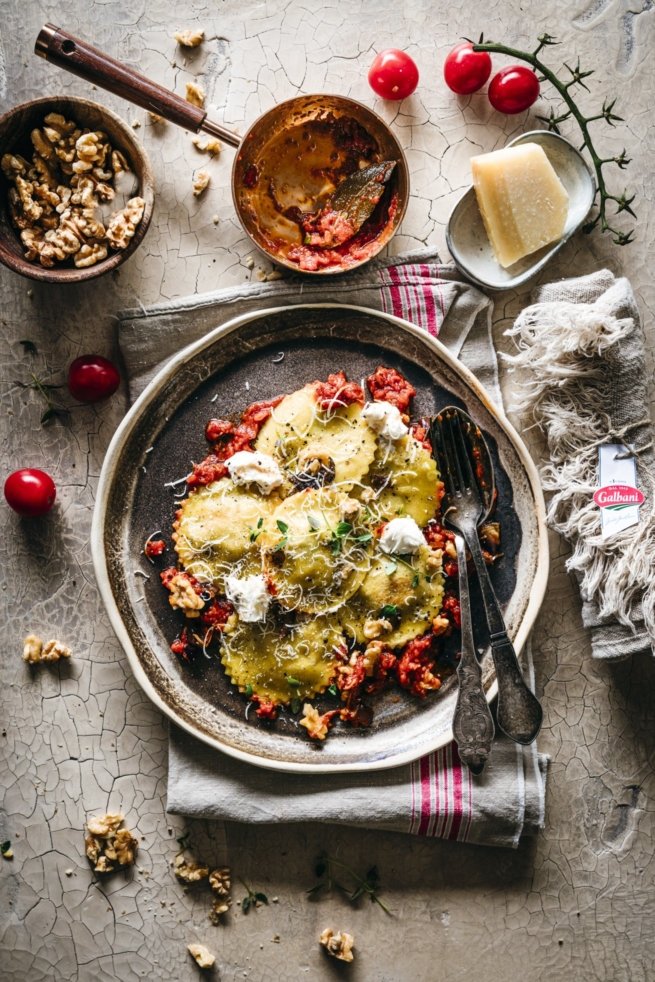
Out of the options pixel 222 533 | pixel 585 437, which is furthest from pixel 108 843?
pixel 585 437

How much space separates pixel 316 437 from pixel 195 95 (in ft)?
6.60

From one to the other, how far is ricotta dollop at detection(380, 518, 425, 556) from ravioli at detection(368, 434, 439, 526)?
12 cm

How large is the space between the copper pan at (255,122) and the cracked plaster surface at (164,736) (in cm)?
22

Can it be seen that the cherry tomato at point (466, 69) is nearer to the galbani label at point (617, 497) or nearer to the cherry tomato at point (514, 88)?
the cherry tomato at point (514, 88)

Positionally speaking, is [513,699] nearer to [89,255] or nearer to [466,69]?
[89,255]

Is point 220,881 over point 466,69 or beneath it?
beneath

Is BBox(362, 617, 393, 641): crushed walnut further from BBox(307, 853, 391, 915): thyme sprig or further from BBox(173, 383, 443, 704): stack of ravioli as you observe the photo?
BBox(307, 853, 391, 915): thyme sprig

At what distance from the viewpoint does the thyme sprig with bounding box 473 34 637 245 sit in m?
3.93

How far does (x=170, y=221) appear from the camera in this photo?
4.09m

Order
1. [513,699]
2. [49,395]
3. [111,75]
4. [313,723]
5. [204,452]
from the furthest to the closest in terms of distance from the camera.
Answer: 1. [49,395]
2. [204,452]
3. [313,723]
4. [513,699]
5. [111,75]

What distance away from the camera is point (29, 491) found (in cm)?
→ 389

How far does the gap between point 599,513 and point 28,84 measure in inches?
155

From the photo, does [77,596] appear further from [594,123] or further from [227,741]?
[594,123]

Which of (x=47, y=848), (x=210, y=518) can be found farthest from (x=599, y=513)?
(x=47, y=848)
